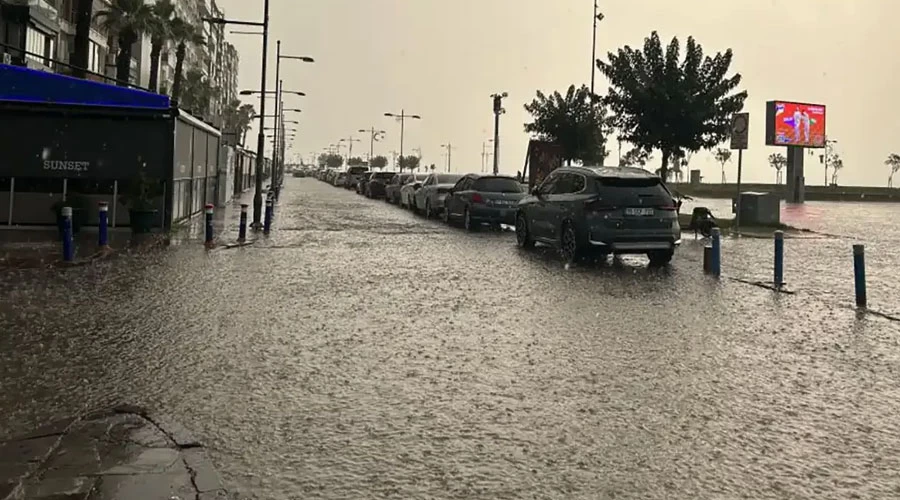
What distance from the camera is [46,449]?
5098 millimetres

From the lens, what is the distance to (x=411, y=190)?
3756cm

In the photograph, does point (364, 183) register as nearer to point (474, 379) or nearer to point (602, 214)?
point (602, 214)

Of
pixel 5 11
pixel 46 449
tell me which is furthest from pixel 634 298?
pixel 5 11

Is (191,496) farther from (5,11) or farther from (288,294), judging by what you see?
(5,11)

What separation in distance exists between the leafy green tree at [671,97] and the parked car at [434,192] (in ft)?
21.2

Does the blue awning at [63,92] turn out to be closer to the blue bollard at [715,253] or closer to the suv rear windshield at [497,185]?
the suv rear windshield at [497,185]

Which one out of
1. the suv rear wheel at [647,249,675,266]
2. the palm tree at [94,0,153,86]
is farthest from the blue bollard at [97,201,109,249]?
the palm tree at [94,0,153,86]

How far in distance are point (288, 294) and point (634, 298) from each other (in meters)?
4.50

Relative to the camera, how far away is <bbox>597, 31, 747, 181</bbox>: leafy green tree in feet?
101

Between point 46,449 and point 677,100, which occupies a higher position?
point 677,100

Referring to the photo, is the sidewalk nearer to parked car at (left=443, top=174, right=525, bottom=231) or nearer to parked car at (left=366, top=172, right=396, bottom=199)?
parked car at (left=443, top=174, right=525, bottom=231)

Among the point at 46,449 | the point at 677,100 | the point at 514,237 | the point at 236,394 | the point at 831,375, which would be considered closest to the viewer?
the point at 46,449

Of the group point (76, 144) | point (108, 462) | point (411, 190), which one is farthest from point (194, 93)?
point (108, 462)

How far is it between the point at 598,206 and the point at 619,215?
1.30 feet
